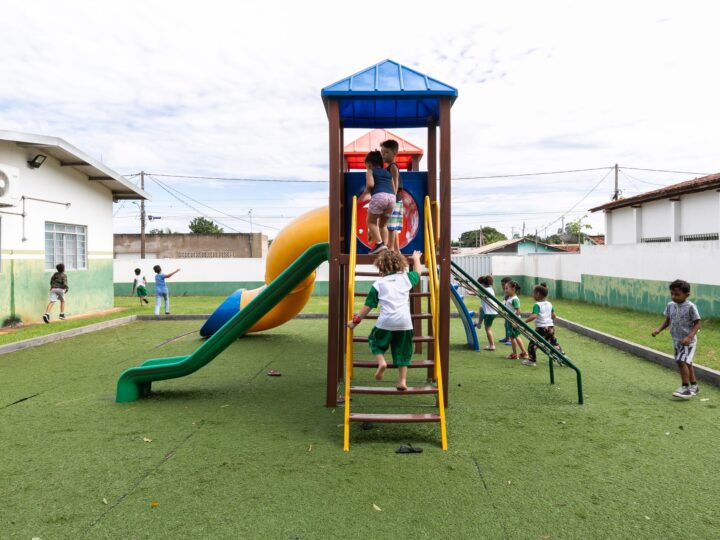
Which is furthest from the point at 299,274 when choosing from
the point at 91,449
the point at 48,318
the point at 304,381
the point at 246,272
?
the point at 246,272

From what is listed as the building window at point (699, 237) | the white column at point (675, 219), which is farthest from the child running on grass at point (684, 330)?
the white column at point (675, 219)

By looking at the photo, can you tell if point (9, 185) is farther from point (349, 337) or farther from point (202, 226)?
point (202, 226)

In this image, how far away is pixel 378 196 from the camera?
6.41 meters

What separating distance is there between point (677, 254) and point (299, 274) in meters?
11.5

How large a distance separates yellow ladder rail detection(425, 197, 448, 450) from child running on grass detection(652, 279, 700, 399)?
2826mm

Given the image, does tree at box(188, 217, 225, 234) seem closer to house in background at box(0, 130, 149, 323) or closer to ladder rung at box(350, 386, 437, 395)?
house in background at box(0, 130, 149, 323)

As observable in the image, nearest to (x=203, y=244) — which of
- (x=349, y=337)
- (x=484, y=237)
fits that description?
(x=349, y=337)

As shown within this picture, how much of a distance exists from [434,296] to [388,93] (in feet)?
7.92

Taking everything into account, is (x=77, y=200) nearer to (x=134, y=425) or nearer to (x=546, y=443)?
(x=134, y=425)

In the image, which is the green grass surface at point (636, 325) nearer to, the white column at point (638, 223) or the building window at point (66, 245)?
the white column at point (638, 223)

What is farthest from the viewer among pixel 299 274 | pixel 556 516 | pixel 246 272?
pixel 246 272

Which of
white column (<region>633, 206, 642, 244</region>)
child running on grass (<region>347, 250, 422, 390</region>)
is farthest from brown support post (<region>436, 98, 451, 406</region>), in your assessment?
white column (<region>633, 206, 642, 244</region>)

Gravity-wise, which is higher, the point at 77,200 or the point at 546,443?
the point at 77,200

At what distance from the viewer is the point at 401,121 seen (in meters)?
7.82
